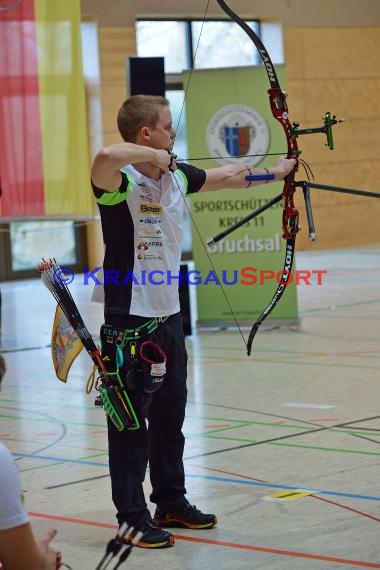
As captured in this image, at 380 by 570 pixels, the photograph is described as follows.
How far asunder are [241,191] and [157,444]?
237 inches

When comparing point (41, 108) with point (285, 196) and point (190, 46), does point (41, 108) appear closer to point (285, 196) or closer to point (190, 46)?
point (285, 196)

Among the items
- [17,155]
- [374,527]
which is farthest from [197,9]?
[374,527]

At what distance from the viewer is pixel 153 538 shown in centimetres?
400

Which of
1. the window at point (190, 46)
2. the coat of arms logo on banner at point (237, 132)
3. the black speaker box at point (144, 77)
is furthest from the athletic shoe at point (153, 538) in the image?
A: the window at point (190, 46)

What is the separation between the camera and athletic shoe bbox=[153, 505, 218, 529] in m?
4.21

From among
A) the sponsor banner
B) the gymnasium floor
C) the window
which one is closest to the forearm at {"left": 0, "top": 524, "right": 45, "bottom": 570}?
the gymnasium floor

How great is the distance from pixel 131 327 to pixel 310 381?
3583 millimetres

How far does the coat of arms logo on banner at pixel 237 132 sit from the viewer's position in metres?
9.91

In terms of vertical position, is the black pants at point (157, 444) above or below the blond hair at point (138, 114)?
below

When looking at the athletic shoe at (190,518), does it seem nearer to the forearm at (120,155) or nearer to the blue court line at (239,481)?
the blue court line at (239,481)

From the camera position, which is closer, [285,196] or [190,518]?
[190,518]

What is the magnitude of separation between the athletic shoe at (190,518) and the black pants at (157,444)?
0.09 ft

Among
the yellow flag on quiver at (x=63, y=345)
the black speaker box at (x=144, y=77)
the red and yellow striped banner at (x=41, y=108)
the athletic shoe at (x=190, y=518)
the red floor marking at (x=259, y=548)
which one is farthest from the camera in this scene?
the red and yellow striped banner at (x=41, y=108)

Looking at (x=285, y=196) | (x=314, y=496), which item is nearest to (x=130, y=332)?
(x=285, y=196)
